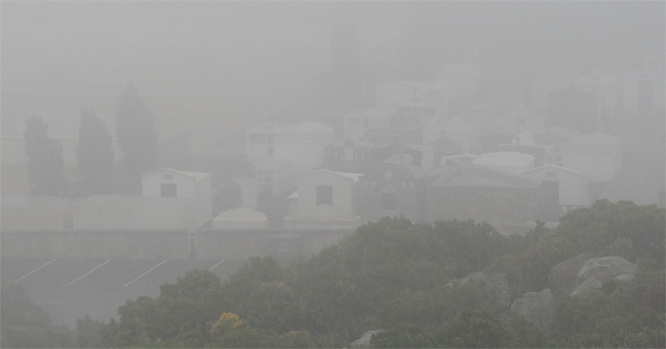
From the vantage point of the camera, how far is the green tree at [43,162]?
560 inches

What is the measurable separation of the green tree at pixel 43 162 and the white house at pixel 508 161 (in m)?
5.37

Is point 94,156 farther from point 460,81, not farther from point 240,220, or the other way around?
point 460,81

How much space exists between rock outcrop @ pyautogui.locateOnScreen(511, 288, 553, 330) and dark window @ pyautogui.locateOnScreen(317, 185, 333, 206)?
6.84 meters

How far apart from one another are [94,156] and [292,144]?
117 inches

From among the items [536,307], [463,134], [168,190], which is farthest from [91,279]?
[463,134]

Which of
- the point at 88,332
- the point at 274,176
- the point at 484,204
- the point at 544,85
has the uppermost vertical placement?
the point at 544,85

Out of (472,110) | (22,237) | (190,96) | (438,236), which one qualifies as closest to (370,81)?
(472,110)

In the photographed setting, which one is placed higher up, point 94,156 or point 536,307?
point 94,156

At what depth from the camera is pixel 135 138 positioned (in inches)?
630

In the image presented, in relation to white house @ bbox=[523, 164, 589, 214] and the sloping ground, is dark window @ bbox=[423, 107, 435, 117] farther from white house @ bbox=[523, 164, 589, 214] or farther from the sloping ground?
the sloping ground

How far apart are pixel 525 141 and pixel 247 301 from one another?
10.7m

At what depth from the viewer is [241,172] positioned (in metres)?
16.6

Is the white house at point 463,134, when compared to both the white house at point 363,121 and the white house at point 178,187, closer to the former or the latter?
the white house at point 363,121

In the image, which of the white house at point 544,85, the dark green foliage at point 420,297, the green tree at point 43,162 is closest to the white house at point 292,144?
the green tree at point 43,162
